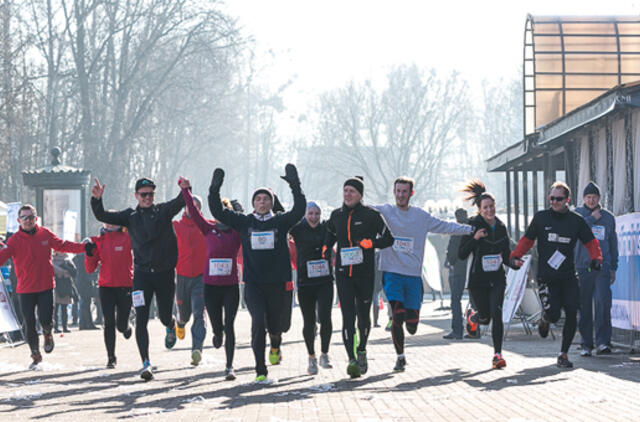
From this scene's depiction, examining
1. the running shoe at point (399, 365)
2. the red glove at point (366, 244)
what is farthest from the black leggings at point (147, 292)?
the running shoe at point (399, 365)

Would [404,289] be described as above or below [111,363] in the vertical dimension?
above

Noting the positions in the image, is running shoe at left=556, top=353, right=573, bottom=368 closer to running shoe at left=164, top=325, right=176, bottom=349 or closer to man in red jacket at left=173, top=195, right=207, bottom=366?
man in red jacket at left=173, top=195, right=207, bottom=366

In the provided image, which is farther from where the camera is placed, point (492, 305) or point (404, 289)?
point (492, 305)

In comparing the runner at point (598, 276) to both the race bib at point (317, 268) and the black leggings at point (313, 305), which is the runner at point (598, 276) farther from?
the race bib at point (317, 268)

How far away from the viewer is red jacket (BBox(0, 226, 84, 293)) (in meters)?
13.1

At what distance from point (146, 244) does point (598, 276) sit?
529 cm

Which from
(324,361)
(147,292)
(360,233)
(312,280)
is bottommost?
(324,361)

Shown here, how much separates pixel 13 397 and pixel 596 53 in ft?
55.5

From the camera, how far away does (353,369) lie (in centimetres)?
1073

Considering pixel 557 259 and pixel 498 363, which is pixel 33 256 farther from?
pixel 557 259

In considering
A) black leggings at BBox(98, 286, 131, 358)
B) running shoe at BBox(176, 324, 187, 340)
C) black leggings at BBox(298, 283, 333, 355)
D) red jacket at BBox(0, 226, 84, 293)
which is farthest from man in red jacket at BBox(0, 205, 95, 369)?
black leggings at BBox(298, 283, 333, 355)

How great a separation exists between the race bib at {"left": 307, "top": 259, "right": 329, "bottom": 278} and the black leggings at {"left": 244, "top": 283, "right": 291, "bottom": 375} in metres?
0.36

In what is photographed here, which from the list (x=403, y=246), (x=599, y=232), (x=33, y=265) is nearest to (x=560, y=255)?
(x=403, y=246)

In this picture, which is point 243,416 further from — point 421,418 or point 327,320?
point 327,320
